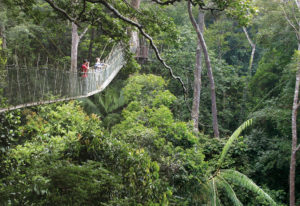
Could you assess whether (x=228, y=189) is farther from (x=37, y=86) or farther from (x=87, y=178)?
(x=37, y=86)

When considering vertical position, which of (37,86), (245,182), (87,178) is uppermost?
(37,86)

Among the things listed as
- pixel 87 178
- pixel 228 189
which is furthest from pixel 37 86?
pixel 228 189

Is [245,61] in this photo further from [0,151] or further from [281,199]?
[0,151]

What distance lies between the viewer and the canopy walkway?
3529 mm

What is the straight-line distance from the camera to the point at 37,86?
425cm

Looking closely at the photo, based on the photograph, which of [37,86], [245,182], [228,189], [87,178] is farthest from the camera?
[228,189]

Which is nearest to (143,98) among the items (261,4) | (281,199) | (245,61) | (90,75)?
(90,75)

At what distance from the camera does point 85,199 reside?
3.07 m

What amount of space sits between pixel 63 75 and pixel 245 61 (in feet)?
50.2

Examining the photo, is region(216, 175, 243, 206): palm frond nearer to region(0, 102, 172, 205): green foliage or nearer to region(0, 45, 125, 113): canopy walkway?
region(0, 102, 172, 205): green foliage

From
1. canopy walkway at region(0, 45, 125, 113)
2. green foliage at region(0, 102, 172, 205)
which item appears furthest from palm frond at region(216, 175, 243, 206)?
canopy walkway at region(0, 45, 125, 113)

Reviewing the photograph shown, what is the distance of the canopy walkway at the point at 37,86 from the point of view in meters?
3.53

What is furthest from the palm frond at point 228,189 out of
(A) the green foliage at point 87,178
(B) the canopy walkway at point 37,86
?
(B) the canopy walkway at point 37,86

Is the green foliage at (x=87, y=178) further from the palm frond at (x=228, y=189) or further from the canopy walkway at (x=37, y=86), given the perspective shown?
the palm frond at (x=228, y=189)
